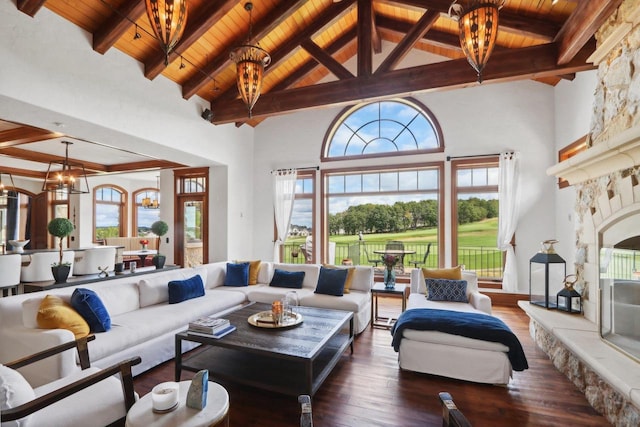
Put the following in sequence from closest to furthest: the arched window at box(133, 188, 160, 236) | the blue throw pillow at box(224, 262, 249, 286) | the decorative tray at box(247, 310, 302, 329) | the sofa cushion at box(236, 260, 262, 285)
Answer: the decorative tray at box(247, 310, 302, 329), the blue throw pillow at box(224, 262, 249, 286), the sofa cushion at box(236, 260, 262, 285), the arched window at box(133, 188, 160, 236)

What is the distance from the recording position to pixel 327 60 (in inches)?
197

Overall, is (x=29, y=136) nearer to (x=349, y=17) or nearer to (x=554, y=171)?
(x=349, y=17)

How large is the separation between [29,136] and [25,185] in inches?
229

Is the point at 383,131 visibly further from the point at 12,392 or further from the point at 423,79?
the point at 12,392

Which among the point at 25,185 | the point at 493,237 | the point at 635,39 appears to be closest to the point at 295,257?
the point at 493,237

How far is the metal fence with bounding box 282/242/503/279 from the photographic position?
6.14 m

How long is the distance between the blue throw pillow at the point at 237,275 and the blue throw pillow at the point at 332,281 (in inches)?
51.7

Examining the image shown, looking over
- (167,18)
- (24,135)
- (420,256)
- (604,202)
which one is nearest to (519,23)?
(604,202)

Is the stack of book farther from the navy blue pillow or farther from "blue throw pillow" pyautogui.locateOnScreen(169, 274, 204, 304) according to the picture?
the navy blue pillow

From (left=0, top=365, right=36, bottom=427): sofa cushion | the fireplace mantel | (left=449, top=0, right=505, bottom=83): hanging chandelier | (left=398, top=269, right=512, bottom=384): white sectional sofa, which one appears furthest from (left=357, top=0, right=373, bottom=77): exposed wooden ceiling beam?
(left=0, top=365, right=36, bottom=427): sofa cushion

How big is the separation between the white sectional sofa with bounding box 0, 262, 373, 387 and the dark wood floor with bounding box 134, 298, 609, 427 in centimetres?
35

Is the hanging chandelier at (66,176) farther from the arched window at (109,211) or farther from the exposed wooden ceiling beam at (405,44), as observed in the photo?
the exposed wooden ceiling beam at (405,44)

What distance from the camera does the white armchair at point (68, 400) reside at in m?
1.49

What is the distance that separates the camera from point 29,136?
4.89 metres
